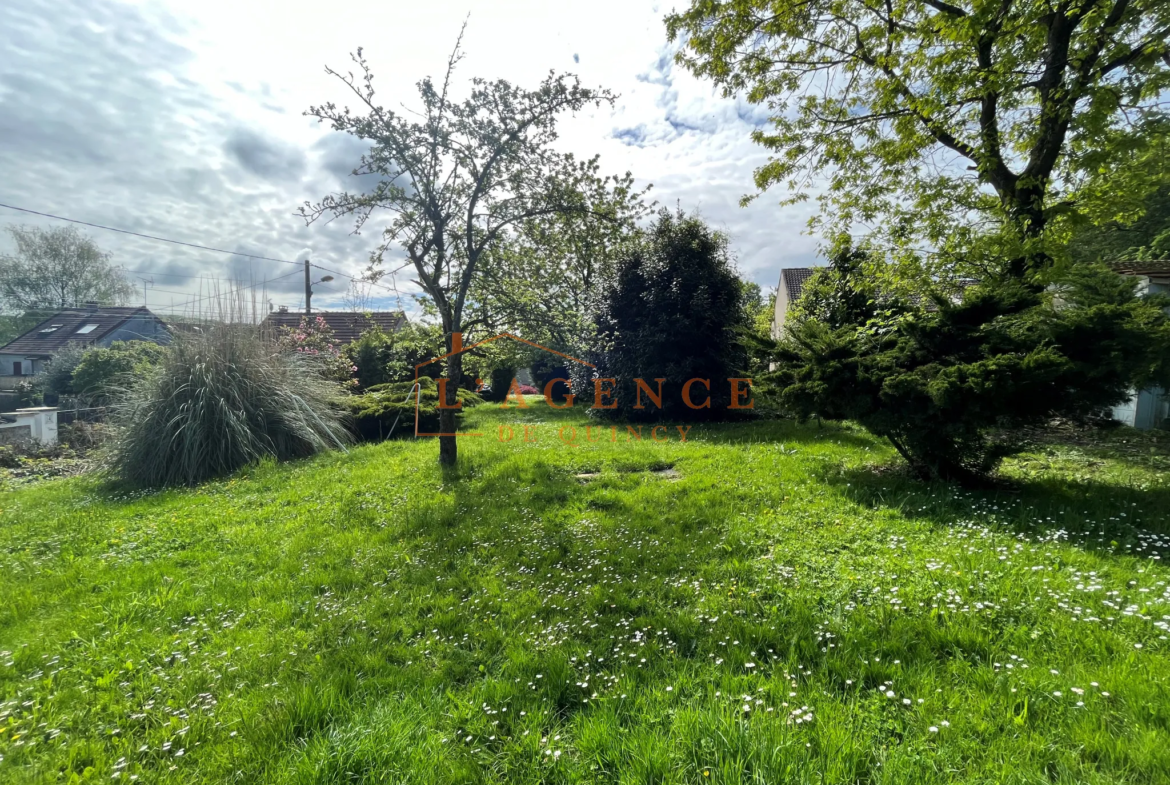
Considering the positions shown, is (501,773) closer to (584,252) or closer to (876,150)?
(584,252)

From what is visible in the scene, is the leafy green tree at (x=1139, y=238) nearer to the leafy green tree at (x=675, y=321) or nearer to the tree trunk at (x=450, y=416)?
the leafy green tree at (x=675, y=321)

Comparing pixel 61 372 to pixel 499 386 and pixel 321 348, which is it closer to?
pixel 321 348

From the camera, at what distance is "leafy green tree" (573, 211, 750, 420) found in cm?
921

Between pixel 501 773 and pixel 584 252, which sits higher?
pixel 584 252

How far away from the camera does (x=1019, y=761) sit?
1.45m

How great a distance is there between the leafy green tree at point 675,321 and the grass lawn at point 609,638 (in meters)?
4.89

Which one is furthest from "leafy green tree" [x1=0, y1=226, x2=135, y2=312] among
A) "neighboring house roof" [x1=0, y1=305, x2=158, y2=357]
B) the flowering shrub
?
the flowering shrub

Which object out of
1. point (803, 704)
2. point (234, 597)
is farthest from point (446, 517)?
point (803, 704)

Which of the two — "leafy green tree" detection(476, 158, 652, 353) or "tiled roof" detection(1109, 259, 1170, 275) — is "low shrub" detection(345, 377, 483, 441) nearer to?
"leafy green tree" detection(476, 158, 652, 353)

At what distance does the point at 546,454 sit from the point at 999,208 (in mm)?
6328

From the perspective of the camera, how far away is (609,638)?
7.65ft

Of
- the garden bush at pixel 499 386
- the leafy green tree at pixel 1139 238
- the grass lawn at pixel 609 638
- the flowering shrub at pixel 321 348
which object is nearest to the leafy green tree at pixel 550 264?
the grass lawn at pixel 609 638

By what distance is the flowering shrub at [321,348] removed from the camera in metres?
9.01

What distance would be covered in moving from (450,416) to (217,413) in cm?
364
